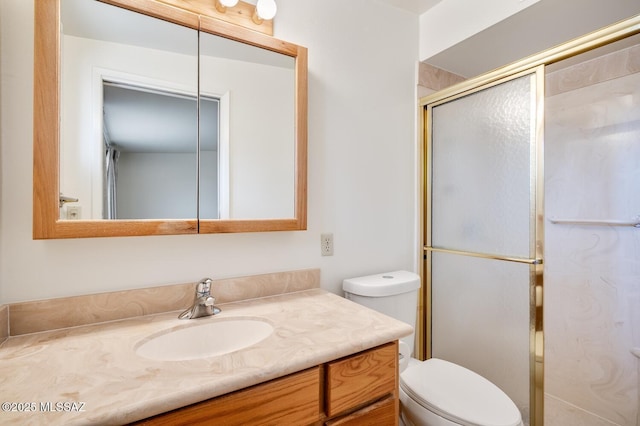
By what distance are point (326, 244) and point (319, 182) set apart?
1.01 feet

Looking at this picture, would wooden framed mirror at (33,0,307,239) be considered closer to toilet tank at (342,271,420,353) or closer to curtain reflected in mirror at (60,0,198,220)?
curtain reflected in mirror at (60,0,198,220)

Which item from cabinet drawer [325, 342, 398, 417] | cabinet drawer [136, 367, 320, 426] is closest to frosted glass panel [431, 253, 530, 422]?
cabinet drawer [325, 342, 398, 417]

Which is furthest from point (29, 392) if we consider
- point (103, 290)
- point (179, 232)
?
point (179, 232)

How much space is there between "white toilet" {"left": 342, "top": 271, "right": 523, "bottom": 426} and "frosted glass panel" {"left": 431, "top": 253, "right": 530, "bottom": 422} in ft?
0.80

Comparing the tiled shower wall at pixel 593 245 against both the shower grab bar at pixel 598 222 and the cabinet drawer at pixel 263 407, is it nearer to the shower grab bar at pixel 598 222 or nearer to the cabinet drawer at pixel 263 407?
the shower grab bar at pixel 598 222

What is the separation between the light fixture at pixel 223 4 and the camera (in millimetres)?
1188

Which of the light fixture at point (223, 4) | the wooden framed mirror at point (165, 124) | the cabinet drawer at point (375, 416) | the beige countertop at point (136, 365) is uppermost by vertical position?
the light fixture at point (223, 4)

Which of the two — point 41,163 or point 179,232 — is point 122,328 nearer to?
point 179,232

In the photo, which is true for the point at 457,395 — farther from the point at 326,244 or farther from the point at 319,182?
the point at 319,182

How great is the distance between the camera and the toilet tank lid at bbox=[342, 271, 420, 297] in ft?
4.65

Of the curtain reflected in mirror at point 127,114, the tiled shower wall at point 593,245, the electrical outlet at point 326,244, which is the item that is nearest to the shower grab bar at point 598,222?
the tiled shower wall at point 593,245

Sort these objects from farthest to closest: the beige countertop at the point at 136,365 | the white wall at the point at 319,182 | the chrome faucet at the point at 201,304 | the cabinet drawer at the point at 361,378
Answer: the chrome faucet at the point at 201,304
the white wall at the point at 319,182
the cabinet drawer at the point at 361,378
the beige countertop at the point at 136,365

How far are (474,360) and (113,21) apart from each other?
7.14 ft

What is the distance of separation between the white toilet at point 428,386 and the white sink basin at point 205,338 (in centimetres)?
56
